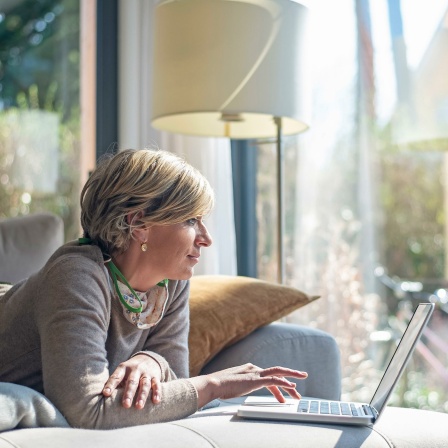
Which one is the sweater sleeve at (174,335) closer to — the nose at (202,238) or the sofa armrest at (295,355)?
the nose at (202,238)

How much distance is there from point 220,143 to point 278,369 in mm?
1888

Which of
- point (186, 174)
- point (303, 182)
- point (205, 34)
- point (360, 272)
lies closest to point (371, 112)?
point (303, 182)

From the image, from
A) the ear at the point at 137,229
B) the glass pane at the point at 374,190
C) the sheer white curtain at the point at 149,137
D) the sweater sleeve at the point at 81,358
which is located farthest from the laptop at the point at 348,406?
the sheer white curtain at the point at 149,137

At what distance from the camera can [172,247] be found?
5.68 ft

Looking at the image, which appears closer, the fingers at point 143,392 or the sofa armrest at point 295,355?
the fingers at point 143,392

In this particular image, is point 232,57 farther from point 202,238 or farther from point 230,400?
point 230,400

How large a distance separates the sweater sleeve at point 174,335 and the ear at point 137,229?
0.19 m

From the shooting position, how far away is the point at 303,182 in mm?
3307

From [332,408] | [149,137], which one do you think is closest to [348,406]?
[332,408]

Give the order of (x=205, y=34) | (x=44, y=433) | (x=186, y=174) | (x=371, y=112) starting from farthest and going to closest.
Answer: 1. (x=371, y=112)
2. (x=205, y=34)
3. (x=186, y=174)
4. (x=44, y=433)

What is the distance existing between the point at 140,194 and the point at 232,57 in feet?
3.20

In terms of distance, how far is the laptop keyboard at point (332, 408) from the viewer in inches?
59.9

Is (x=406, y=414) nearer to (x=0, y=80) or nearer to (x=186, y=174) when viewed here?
(x=186, y=174)

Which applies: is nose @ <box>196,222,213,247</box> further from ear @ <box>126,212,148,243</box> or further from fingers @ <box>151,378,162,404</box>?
fingers @ <box>151,378,162,404</box>
